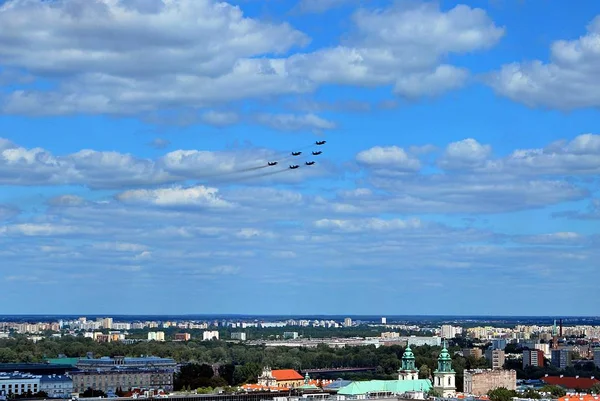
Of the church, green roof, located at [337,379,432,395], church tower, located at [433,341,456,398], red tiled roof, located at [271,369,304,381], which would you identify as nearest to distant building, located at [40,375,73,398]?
red tiled roof, located at [271,369,304,381]

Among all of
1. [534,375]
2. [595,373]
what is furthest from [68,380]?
[595,373]

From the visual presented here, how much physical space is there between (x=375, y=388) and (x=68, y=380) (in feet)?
156

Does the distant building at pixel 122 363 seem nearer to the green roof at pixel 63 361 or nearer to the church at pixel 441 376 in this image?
the green roof at pixel 63 361

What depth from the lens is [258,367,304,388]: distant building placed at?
151 m

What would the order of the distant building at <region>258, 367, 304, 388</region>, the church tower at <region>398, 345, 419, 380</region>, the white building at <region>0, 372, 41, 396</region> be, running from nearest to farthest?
1. the church tower at <region>398, 345, 419, 380</region>
2. the white building at <region>0, 372, 41, 396</region>
3. the distant building at <region>258, 367, 304, 388</region>

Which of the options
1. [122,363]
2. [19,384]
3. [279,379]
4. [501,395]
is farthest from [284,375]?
[501,395]

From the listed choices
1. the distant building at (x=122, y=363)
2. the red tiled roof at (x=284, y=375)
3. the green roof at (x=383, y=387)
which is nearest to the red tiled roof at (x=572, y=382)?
the red tiled roof at (x=284, y=375)

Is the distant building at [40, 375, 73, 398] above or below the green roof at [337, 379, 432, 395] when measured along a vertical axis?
below

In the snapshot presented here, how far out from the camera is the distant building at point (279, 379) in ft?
494

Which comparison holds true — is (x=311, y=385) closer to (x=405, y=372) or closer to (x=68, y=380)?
(x=405, y=372)

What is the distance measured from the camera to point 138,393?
13025cm

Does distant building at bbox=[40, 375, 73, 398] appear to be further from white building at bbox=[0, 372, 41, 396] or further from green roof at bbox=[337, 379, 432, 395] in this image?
green roof at bbox=[337, 379, 432, 395]

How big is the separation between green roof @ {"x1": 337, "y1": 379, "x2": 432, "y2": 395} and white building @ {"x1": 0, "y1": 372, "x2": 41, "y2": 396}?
1650 inches

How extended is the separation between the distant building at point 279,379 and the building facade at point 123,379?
10.7 m
